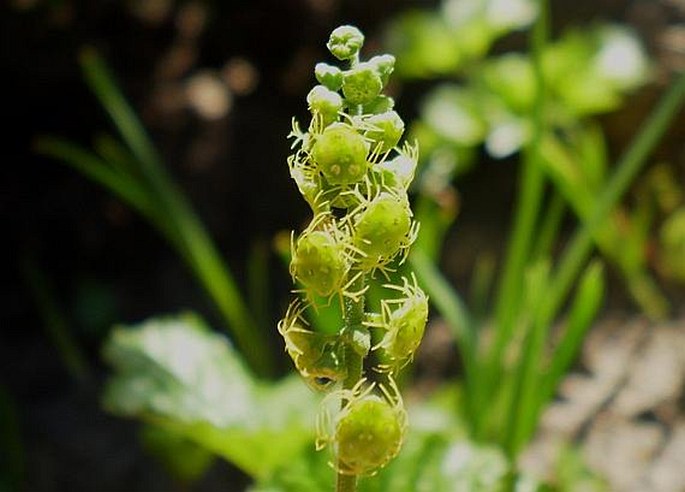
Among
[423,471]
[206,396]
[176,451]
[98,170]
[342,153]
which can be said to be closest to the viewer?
[342,153]

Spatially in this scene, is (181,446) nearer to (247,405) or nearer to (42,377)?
(247,405)

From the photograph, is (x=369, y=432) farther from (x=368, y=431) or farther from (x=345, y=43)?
(x=345, y=43)

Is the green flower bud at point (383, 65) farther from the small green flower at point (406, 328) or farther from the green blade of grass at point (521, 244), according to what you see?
the green blade of grass at point (521, 244)

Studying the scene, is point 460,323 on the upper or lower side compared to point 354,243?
lower

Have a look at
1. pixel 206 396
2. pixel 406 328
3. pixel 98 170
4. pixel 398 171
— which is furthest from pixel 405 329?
pixel 98 170

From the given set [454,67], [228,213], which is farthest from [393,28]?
[228,213]

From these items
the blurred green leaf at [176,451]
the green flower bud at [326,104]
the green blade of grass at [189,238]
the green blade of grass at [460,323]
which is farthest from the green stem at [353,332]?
the green blade of grass at [189,238]

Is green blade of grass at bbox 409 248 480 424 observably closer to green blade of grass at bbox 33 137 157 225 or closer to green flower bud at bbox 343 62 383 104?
green blade of grass at bbox 33 137 157 225
